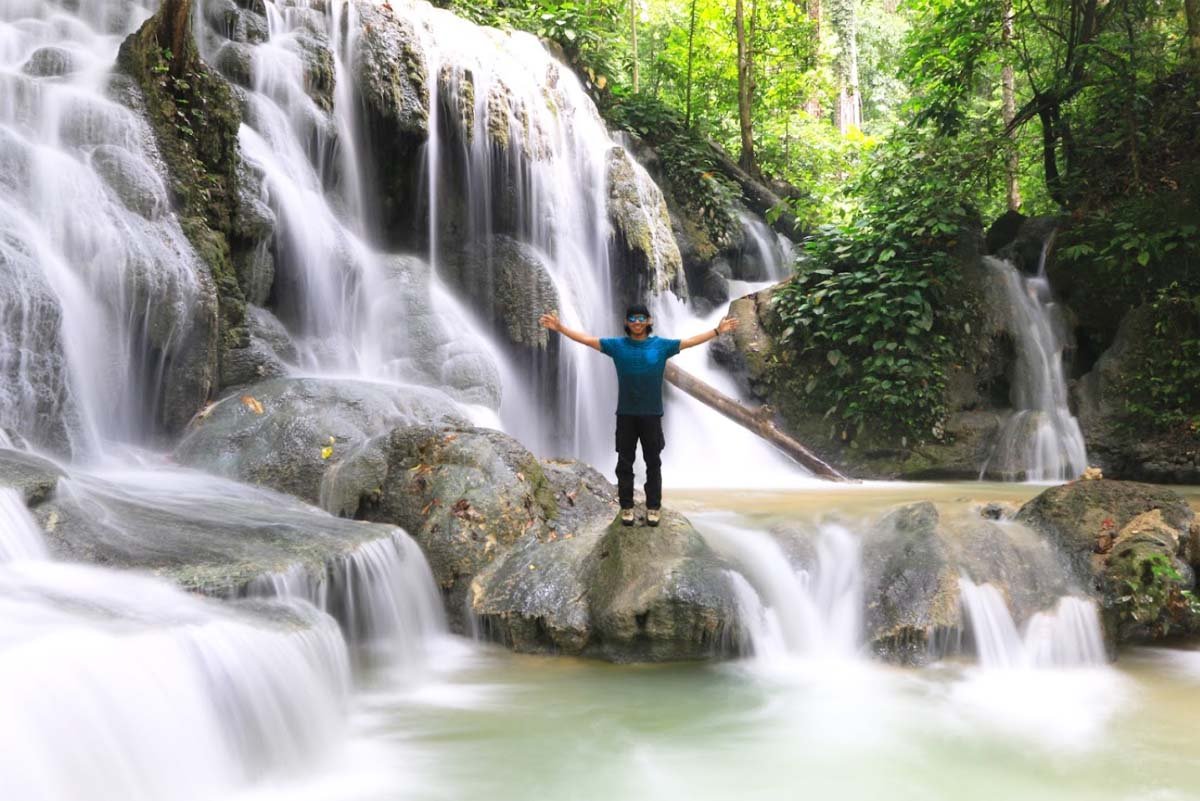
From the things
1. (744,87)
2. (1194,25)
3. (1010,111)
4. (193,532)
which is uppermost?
(744,87)

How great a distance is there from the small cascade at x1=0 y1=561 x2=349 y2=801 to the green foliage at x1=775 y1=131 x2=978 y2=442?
8453 mm

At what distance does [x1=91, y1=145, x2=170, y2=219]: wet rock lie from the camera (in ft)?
23.9

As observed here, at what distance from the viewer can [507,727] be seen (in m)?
4.26

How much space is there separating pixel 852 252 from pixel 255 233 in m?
7.58

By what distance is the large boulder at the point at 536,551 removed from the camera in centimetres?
515

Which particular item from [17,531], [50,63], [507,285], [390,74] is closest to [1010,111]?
[507,285]

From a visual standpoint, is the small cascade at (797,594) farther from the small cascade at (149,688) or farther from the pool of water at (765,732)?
the small cascade at (149,688)

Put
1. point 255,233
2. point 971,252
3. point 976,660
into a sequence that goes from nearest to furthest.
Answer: point 976,660, point 255,233, point 971,252

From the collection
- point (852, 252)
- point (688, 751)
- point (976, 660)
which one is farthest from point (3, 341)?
point (852, 252)

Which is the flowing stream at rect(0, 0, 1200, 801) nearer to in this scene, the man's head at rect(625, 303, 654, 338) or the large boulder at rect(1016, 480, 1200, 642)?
the large boulder at rect(1016, 480, 1200, 642)

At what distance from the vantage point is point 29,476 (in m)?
4.39

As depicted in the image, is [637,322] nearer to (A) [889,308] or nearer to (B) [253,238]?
(B) [253,238]

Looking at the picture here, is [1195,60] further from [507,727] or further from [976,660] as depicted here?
[507,727]

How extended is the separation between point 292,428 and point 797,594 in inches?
154
